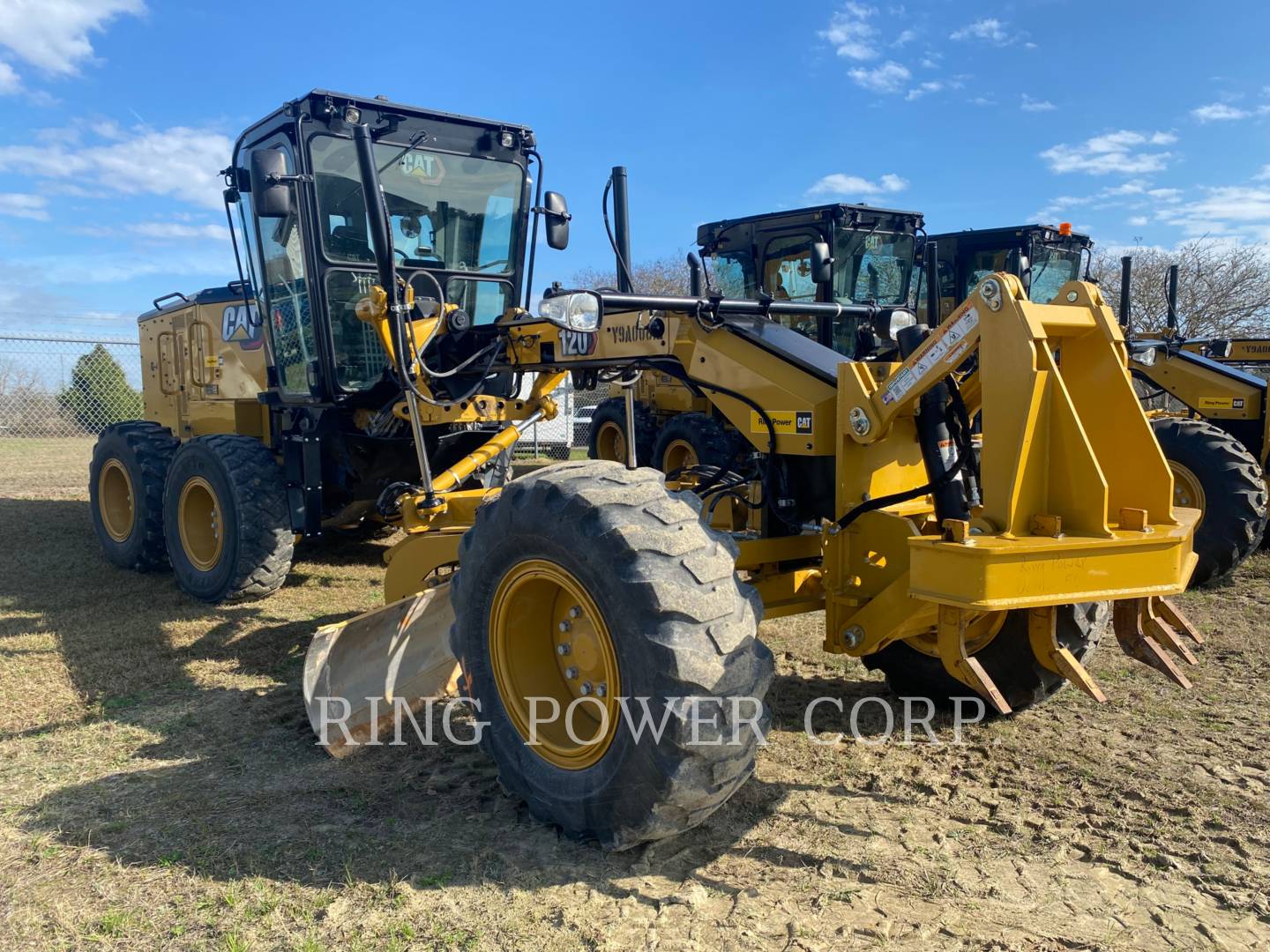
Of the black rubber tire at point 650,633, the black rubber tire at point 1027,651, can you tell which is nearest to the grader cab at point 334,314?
the black rubber tire at point 650,633

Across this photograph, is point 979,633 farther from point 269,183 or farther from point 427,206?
point 427,206

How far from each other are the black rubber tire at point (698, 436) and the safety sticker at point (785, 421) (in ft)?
15.7

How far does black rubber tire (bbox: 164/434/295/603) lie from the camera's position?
6.12 metres

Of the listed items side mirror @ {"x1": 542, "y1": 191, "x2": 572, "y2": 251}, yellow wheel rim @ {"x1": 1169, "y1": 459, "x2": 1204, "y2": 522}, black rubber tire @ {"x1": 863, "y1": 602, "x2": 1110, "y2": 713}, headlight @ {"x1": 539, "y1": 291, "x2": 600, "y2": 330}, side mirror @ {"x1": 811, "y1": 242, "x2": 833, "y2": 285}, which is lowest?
black rubber tire @ {"x1": 863, "y1": 602, "x2": 1110, "y2": 713}

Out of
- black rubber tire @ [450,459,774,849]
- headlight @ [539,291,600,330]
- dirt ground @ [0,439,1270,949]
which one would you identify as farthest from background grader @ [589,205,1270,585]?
black rubber tire @ [450,459,774,849]

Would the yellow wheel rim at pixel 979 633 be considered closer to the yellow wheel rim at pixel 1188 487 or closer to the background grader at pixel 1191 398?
the background grader at pixel 1191 398

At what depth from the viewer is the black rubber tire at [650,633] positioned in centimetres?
270

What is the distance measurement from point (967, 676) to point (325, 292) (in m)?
4.62

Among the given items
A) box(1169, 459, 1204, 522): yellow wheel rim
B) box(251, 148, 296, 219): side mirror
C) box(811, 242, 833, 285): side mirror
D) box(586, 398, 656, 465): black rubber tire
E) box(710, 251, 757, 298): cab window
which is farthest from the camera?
box(586, 398, 656, 465): black rubber tire

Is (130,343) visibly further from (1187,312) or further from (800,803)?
(1187,312)

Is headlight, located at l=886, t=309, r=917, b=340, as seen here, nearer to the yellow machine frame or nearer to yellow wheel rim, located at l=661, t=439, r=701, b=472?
the yellow machine frame

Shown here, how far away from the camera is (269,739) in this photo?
407 cm

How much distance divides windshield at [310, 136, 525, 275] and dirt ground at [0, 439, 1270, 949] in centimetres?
281

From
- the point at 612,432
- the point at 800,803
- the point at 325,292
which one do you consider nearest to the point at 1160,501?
the point at 800,803
